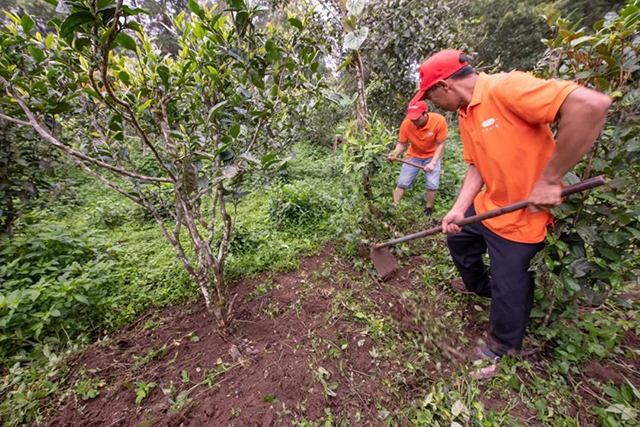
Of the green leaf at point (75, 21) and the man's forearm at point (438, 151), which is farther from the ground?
the green leaf at point (75, 21)

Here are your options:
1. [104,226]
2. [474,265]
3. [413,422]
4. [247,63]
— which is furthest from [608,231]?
[104,226]

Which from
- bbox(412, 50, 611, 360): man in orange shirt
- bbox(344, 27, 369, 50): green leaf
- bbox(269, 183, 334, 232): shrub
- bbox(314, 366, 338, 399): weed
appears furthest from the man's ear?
bbox(269, 183, 334, 232): shrub

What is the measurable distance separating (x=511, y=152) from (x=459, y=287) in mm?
1445

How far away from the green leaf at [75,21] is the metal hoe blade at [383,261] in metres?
2.61

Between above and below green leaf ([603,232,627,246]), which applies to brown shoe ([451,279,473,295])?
below

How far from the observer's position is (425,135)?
3900 millimetres

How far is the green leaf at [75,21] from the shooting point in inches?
35.9

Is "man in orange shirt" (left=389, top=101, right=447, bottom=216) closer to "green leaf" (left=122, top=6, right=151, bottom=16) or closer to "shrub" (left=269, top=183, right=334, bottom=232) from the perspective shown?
"shrub" (left=269, top=183, right=334, bottom=232)

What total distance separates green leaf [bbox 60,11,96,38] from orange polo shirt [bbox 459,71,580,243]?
1.90 meters

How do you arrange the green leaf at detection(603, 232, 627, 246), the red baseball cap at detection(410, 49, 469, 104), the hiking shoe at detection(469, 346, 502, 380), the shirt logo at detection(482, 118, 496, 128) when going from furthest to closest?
the hiking shoe at detection(469, 346, 502, 380) → the red baseball cap at detection(410, 49, 469, 104) → the shirt logo at detection(482, 118, 496, 128) → the green leaf at detection(603, 232, 627, 246)

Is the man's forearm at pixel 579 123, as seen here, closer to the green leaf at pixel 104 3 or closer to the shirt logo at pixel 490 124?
the shirt logo at pixel 490 124

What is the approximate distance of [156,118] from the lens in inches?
68.6

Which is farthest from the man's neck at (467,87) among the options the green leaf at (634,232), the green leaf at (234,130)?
the green leaf at (234,130)

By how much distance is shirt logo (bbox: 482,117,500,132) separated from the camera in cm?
161
